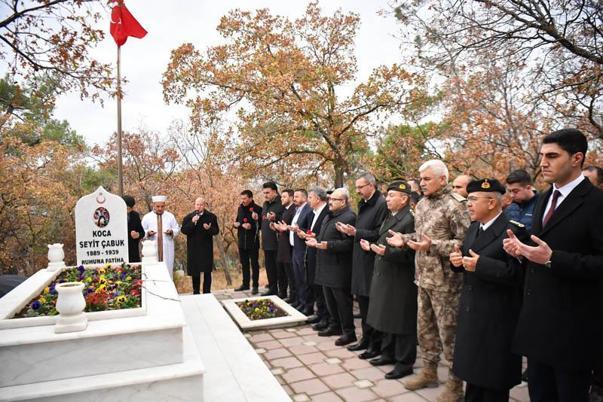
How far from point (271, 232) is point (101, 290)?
3.80m

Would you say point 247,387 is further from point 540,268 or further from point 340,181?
point 340,181

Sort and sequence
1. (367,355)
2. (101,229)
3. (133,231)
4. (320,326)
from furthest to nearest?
(133,231) → (101,229) → (320,326) → (367,355)

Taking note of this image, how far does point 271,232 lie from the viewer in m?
7.61

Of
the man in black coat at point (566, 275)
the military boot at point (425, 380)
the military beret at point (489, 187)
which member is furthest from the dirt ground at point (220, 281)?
the man in black coat at point (566, 275)

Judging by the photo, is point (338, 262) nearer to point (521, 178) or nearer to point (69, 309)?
point (521, 178)

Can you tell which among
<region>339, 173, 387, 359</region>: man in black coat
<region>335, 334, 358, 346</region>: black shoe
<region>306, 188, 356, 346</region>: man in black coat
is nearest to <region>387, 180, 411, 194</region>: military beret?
<region>339, 173, 387, 359</region>: man in black coat

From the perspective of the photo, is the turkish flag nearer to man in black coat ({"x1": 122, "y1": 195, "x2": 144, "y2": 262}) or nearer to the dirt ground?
man in black coat ({"x1": 122, "y1": 195, "x2": 144, "y2": 262})

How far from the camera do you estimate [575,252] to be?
7.78ft

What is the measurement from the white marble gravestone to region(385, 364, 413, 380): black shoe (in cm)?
454

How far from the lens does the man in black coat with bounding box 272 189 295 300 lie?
7.09m

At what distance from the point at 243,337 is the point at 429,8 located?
18.4 feet

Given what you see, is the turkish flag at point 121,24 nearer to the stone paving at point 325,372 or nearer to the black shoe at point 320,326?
the stone paving at point 325,372

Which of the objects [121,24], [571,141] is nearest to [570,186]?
[571,141]

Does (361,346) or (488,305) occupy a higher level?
(488,305)
